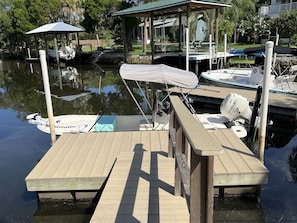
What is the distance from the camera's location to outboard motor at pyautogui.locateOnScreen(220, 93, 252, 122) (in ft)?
23.2

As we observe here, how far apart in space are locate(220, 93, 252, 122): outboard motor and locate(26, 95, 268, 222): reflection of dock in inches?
57.4

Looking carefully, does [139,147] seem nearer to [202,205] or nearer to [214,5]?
[202,205]

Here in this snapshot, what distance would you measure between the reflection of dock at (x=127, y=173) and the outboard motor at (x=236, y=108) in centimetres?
146

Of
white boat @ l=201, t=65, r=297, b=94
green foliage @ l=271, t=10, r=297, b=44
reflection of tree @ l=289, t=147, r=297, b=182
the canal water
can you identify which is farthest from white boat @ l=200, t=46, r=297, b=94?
green foliage @ l=271, t=10, r=297, b=44

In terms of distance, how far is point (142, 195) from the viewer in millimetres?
3346

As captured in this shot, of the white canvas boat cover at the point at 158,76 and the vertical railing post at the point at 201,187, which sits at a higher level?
the white canvas boat cover at the point at 158,76

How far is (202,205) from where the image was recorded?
1990 millimetres

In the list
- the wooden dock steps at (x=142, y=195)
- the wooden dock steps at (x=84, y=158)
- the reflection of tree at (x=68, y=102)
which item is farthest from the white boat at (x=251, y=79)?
the wooden dock steps at (x=142, y=195)

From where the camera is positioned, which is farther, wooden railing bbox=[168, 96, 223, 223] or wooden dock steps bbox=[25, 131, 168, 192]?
wooden dock steps bbox=[25, 131, 168, 192]

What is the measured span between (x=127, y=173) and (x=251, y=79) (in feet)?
28.2

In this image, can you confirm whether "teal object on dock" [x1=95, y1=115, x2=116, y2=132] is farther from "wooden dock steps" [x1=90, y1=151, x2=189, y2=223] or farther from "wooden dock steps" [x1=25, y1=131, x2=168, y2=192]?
"wooden dock steps" [x1=90, y1=151, x2=189, y2=223]

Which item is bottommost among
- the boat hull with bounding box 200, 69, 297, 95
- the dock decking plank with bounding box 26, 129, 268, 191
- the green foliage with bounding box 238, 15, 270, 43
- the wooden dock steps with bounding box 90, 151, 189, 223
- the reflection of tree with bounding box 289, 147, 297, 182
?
the reflection of tree with bounding box 289, 147, 297, 182

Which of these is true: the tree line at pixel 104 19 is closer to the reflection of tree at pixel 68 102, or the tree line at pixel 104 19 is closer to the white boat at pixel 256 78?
the white boat at pixel 256 78

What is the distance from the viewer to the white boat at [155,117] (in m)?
6.04
